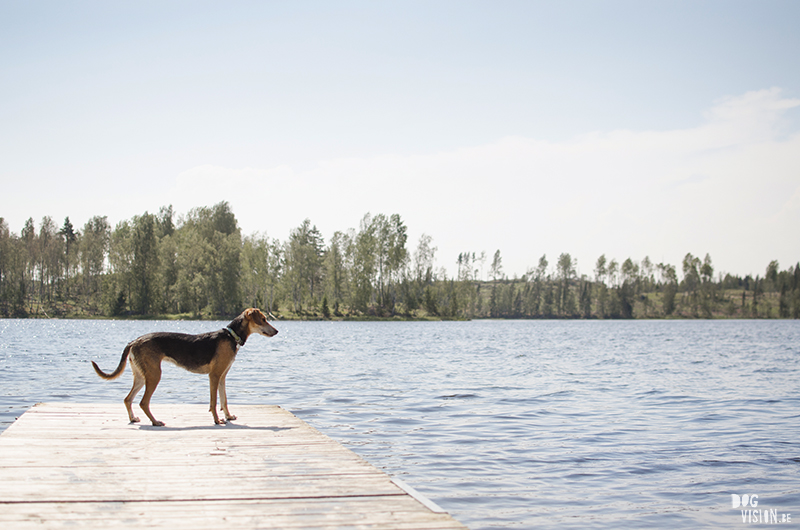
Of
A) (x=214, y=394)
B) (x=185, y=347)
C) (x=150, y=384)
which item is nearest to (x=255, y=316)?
(x=185, y=347)

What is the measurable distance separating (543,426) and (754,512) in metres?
5.37

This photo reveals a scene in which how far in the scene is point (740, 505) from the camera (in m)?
7.88

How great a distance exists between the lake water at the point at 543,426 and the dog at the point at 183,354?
4.58ft

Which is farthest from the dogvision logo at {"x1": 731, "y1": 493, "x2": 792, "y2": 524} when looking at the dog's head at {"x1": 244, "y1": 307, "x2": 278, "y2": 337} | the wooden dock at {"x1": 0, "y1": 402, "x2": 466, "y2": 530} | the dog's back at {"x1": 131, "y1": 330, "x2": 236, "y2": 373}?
the dog's back at {"x1": 131, "y1": 330, "x2": 236, "y2": 373}

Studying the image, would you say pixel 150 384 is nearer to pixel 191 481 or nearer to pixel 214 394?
pixel 214 394

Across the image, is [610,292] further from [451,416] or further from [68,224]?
[451,416]

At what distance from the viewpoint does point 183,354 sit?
8516 mm

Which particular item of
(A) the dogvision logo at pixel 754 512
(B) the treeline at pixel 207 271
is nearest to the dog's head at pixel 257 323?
(A) the dogvision logo at pixel 754 512

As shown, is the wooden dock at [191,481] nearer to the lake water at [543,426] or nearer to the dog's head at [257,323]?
the dog's head at [257,323]

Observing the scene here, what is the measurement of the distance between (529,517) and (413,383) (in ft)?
43.4

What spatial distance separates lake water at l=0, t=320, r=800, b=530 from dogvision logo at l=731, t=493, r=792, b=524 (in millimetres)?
68

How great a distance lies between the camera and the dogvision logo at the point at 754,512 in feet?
24.1

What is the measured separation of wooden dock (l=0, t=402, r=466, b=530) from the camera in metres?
4.51

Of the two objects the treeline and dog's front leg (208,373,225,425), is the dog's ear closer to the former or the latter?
dog's front leg (208,373,225,425)
